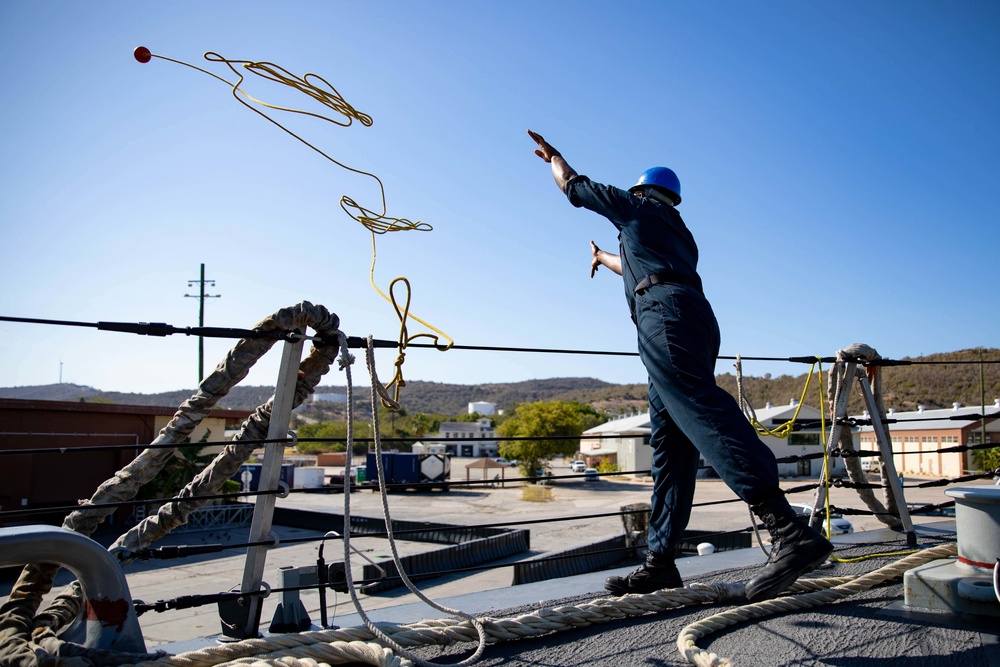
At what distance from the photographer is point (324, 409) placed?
123m

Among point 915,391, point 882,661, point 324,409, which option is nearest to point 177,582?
point 882,661

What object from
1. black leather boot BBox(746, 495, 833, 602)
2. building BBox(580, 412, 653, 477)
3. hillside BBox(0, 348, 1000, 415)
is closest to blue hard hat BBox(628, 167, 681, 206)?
black leather boot BBox(746, 495, 833, 602)

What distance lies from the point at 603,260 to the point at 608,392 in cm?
12884

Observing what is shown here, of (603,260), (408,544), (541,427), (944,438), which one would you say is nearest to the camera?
(603,260)

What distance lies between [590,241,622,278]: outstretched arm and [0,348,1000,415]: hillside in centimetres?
2017

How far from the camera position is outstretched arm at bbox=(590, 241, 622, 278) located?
280 centimetres

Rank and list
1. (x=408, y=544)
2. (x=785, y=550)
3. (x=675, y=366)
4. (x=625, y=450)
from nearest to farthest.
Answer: (x=785, y=550) → (x=675, y=366) → (x=408, y=544) → (x=625, y=450)

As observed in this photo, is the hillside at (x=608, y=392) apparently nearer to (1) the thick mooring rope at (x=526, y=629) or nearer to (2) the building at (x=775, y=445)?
(2) the building at (x=775, y=445)

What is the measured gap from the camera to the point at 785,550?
1823 mm

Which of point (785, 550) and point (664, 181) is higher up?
point (664, 181)

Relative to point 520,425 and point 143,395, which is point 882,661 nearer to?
point 520,425

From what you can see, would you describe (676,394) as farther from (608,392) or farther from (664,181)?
(608,392)

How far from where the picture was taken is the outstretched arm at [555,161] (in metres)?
2.29

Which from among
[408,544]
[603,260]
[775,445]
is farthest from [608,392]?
[603,260]
